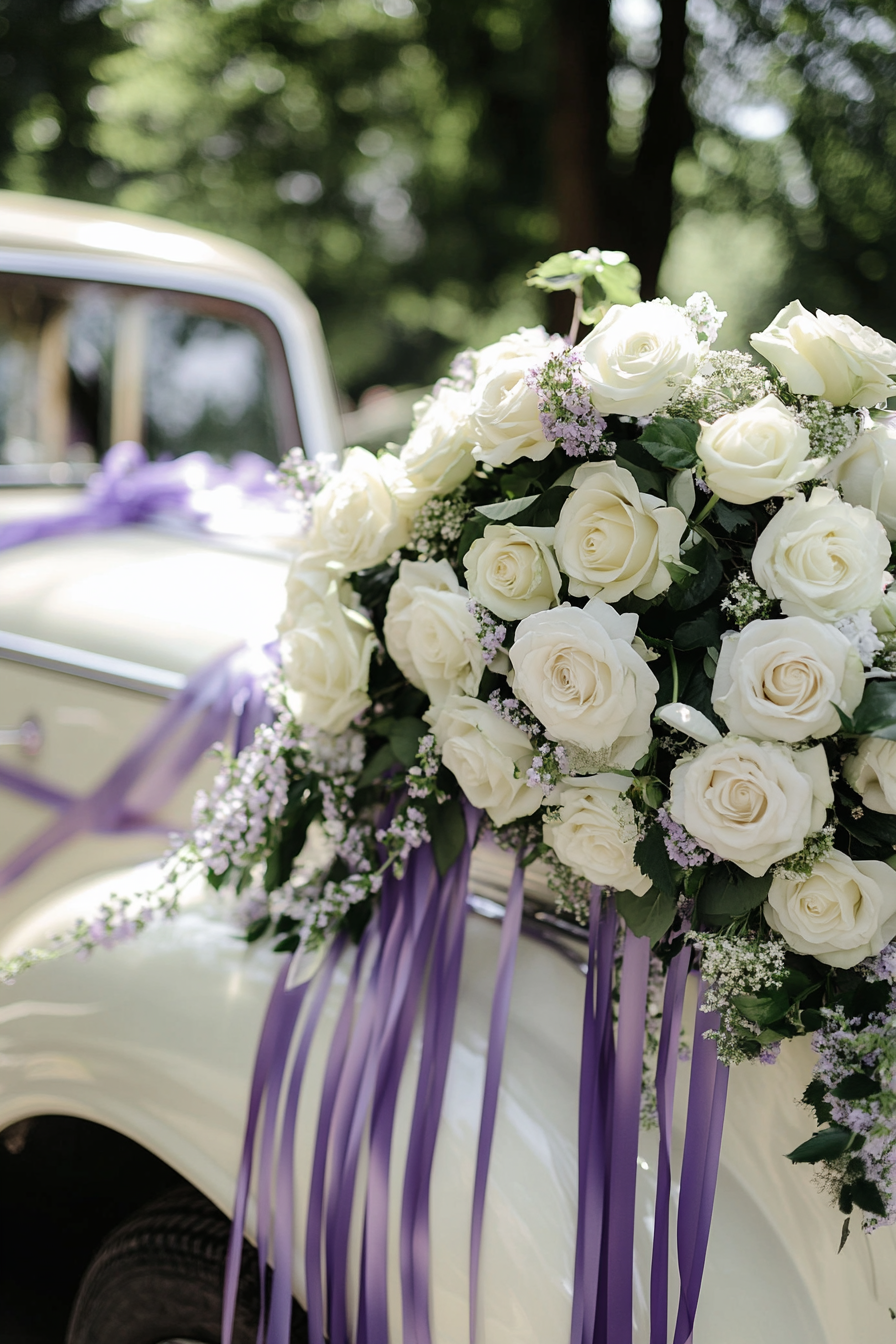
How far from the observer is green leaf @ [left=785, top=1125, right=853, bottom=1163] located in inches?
38.3

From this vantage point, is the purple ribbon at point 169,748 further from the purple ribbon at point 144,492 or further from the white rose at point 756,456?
the white rose at point 756,456

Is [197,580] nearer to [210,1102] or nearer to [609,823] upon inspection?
[210,1102]

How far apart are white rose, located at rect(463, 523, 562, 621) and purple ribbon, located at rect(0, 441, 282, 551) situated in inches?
53.6

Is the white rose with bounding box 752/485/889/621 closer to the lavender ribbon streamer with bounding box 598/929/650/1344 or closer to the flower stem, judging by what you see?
the flower stem

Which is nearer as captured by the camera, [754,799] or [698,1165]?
[754,799]

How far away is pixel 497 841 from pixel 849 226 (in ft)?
26.9

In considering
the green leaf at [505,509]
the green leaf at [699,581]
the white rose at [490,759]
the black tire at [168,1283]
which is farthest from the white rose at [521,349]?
the black tire at [168,1283]

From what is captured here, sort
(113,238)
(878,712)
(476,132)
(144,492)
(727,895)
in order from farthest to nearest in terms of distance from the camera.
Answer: (476,132), (113,238), (144,492), (727,895), (878,712)

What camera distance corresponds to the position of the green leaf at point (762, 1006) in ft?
3.33

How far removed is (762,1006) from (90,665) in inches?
53.9

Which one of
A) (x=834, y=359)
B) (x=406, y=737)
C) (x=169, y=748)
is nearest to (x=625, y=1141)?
(x=406, y=737)

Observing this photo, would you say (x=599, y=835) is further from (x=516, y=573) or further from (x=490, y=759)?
(x=516, y=573)

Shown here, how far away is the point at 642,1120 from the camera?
4.01ft

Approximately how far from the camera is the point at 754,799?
94 cm
